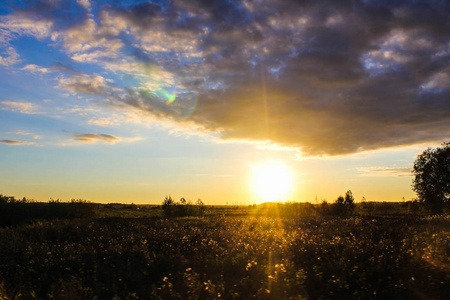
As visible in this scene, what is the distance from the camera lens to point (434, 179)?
145ft

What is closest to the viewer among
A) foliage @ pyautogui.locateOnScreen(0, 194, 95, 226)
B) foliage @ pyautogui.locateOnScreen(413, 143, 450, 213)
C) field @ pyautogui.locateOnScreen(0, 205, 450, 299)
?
field @ pyautogui.locateOnScreen(0, 205, 450, 299)

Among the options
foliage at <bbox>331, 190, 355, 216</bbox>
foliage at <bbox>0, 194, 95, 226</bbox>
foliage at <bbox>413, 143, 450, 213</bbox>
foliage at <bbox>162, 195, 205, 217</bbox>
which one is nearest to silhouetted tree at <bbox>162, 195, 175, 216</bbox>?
foliage at <bbox>162, 195, 205, 217</bbox>

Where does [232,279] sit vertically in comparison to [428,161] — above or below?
below

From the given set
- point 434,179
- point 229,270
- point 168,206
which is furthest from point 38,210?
point 434,179

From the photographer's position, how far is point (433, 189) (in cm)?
4422

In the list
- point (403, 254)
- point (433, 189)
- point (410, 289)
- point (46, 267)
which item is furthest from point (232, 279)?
point (433, 189)

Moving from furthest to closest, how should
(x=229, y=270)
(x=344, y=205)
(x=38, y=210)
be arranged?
(x=344, y=205)
(x=38, y=210)
(x=229, y=270)

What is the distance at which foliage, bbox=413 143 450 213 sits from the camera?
43.4 meters

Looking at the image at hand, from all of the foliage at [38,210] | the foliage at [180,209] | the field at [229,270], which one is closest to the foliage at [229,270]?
the field at [229,270]

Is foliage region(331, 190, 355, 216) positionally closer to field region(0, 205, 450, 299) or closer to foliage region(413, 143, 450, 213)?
foliage region(413, 143, 450, 213)

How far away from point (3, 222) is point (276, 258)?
30101 millimetres

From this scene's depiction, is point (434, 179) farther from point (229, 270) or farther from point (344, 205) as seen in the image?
point (229, 270)

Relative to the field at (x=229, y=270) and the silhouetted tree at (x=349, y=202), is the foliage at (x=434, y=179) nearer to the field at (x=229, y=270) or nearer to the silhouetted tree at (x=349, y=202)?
the silhouetted tree at (x=349, y=202)

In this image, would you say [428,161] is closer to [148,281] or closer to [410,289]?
[410,289]
